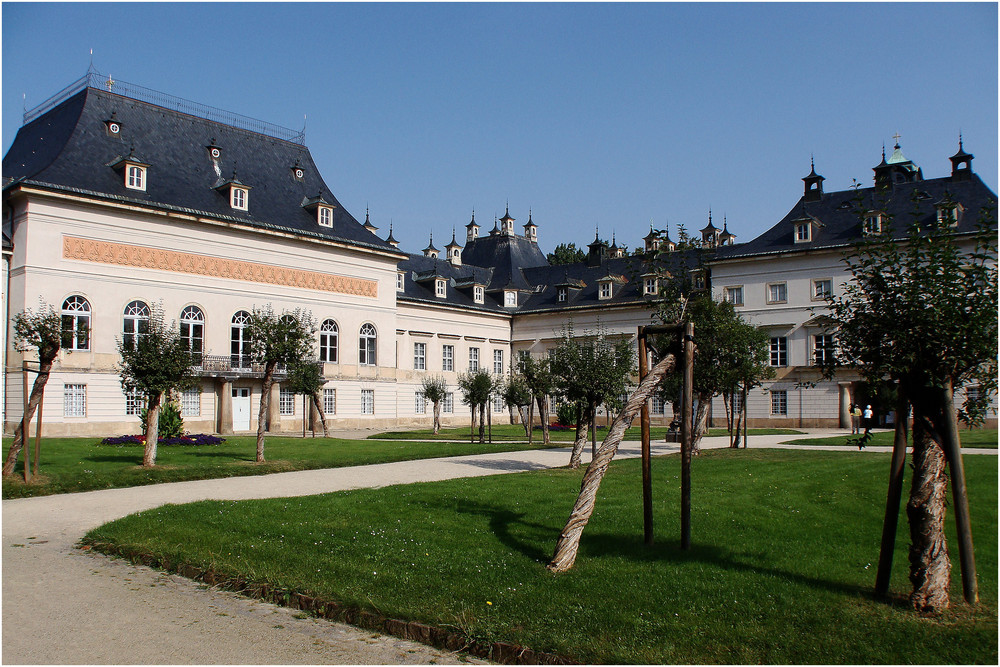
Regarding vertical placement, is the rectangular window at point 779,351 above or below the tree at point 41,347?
above

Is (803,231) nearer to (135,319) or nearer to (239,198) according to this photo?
(239,198)

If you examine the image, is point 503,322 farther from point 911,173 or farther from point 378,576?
point 378,576

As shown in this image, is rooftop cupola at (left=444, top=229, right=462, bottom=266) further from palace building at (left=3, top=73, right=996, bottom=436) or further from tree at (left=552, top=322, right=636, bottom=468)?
tree at (left=552, top=322, right=636, bottom=468)

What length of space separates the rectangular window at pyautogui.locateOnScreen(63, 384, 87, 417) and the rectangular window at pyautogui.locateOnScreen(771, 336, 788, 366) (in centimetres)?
3693

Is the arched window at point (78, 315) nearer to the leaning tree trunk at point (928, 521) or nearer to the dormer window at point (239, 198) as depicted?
the dormer window at point (239, 198)

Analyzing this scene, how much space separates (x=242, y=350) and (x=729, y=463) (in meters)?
28.6

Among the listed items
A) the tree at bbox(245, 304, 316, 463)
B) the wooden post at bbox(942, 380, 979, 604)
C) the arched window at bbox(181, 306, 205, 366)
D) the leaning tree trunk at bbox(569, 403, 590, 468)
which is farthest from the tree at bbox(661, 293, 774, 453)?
the arched window at bbox(181, 306, 205, 366)

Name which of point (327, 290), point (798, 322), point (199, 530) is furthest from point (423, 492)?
point (798, 322)

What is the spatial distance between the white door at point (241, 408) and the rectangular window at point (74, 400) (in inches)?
284

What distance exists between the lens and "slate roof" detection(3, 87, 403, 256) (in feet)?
123

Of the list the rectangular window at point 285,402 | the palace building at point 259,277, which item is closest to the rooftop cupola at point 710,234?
the palace building at point 259,277

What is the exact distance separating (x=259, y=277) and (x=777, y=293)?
30081 millimetres

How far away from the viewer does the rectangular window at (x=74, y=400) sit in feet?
114

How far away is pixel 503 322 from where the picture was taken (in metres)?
59.9
